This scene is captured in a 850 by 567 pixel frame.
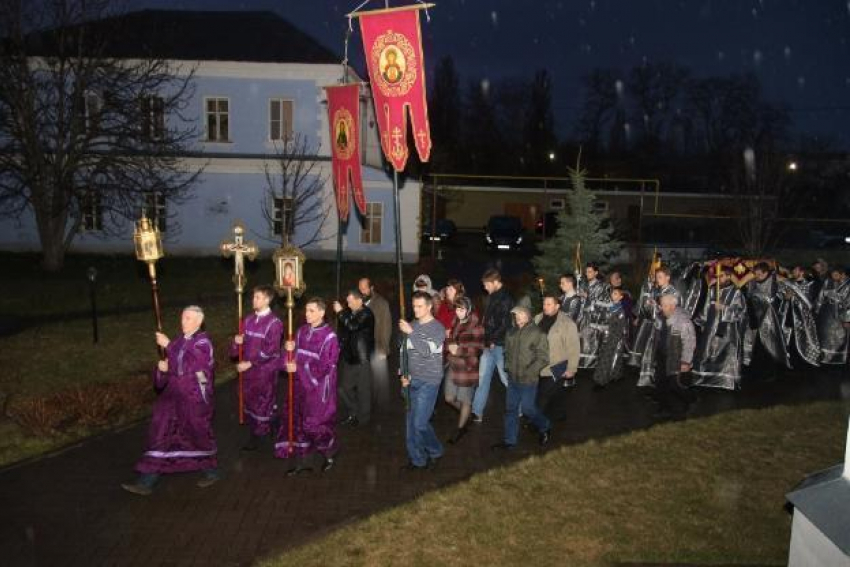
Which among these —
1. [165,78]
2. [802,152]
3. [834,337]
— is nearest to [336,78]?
[165,78]

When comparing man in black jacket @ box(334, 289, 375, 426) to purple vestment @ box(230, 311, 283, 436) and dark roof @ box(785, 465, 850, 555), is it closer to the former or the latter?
purple vestment @ box(230, 311, 283, 436)

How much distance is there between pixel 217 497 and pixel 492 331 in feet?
13.2

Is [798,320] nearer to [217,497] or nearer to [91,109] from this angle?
[217,497]

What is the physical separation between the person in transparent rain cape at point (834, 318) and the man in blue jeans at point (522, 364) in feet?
24.4

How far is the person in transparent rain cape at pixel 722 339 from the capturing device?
11.8 meters

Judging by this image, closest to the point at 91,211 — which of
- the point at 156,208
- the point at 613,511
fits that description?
the point at 156,208

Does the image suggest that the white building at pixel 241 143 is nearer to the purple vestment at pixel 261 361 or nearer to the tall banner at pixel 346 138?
the tall banner at pixel 346 138

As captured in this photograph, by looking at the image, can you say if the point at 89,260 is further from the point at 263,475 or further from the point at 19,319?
the point at 263,475

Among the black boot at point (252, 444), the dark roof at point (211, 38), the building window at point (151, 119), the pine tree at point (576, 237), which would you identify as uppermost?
the dark roof at point (211, 38)

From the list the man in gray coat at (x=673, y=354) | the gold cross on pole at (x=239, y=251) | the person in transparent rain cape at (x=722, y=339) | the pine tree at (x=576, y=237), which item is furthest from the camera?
the pine tree at (x=576, y=237)

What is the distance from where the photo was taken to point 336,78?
100 feet

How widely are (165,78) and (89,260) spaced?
7644mm

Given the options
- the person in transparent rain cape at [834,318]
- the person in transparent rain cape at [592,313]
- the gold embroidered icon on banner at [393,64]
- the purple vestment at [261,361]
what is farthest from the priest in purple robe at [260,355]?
the person in transparent rain cape at [834,318]

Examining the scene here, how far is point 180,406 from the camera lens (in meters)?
7.29
